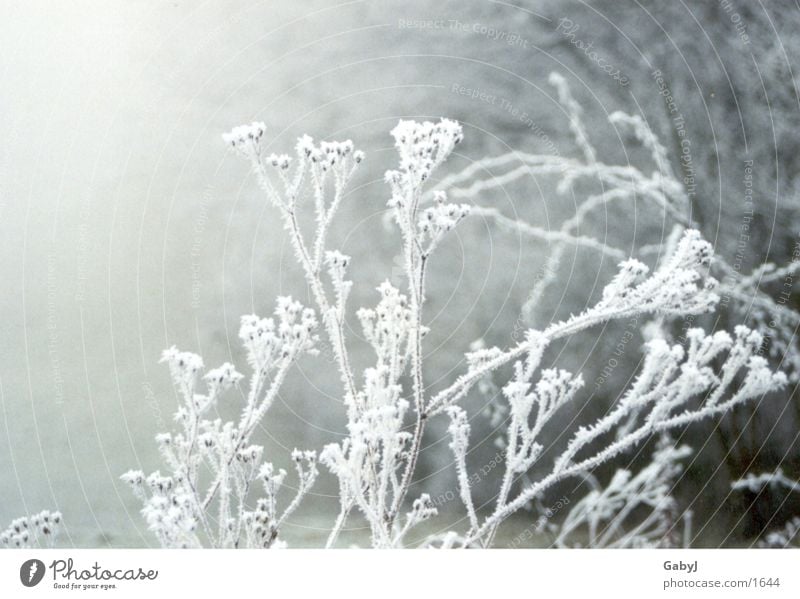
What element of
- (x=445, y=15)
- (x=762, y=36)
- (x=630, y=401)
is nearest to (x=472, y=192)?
(x=445, y=15)

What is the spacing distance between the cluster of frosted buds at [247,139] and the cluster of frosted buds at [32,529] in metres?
0.54

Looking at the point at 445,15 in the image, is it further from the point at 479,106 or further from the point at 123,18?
the point at 123,18

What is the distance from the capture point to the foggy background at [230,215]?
3.29 ft

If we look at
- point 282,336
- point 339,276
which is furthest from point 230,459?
point 339,276

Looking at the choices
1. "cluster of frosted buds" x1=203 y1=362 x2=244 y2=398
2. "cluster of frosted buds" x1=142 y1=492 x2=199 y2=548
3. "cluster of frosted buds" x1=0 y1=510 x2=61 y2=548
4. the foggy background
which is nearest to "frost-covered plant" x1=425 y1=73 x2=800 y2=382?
the foggy background

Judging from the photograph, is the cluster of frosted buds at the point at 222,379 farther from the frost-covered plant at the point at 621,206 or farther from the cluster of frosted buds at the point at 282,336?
the frost-covered plant at the point at 621,206

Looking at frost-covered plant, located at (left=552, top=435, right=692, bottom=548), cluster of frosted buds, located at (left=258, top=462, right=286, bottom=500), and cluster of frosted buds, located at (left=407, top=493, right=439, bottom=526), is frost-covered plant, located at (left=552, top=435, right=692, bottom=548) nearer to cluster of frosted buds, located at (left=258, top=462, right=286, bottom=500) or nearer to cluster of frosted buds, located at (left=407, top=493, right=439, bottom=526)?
cluster of frosted buds, located at (left=407, top=493, right=439, bottom=526)

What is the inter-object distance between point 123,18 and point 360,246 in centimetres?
44

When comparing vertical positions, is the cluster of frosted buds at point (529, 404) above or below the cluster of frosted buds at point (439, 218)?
below

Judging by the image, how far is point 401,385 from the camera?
992mm

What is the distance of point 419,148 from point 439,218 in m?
0.10

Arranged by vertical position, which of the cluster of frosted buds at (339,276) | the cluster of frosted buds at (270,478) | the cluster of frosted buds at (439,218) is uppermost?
the cluster of frosted buds at (439,218)

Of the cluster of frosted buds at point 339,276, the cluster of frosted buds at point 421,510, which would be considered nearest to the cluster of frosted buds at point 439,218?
the cluster of frosted buds at point 339,276
